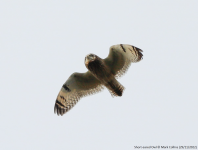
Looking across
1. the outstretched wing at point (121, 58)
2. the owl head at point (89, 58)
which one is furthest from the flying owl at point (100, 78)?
the owl head at point (89, 58)

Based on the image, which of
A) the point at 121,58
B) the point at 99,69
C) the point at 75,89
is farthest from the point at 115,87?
the point at 75,89

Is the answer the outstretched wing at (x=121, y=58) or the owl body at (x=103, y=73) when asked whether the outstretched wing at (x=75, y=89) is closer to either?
the owl body at (x=103, y=73)

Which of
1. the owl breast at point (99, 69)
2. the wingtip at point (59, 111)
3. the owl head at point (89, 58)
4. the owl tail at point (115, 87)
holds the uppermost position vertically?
the owl head at point (89, 58)

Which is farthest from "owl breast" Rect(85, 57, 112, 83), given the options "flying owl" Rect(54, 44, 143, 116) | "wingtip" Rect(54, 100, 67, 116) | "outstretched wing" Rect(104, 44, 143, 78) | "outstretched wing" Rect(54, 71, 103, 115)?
"wingtip" Rect(54, 100, 67, 116)

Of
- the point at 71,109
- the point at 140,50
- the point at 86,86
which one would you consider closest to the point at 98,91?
the point at 86,86

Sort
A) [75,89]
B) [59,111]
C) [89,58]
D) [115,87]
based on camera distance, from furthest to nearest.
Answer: [75,89] < [59,111] < [115,87] < [89,58]

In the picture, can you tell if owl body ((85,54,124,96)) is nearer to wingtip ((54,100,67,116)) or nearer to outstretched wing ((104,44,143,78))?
outstretched wing ((104,44,143,78))

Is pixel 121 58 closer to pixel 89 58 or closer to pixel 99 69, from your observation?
pixel 99 69
